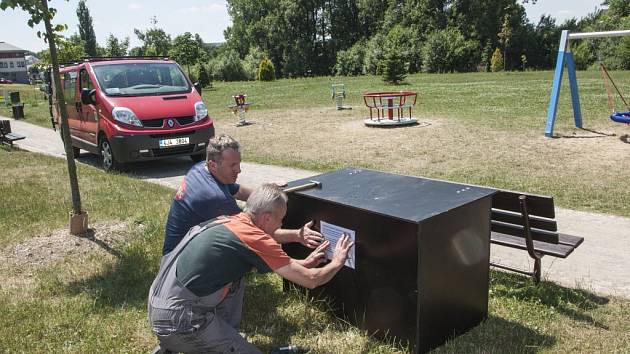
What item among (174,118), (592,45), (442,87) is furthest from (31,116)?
(592,45)

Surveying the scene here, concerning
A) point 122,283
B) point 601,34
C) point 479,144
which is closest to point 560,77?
point 601,34

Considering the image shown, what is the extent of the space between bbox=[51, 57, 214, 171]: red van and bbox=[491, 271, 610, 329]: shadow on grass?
22.5 feet

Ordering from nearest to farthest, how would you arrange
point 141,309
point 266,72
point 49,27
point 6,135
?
point 141,309
point 49,27
point 6,135
point 266,72

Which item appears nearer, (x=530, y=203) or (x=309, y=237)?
(x=309, y=237)

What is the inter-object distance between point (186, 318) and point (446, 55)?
45593 mm

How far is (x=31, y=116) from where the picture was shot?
23.2 meters

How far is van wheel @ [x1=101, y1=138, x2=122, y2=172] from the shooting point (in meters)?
10.0

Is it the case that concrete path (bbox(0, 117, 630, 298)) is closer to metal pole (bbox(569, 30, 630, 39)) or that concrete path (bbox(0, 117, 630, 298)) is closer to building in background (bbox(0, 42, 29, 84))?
metal pole (bbox(569, 30, 630, 39))

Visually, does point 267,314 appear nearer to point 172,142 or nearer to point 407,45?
point 172,142

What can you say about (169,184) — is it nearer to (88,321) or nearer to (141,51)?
(88,321)

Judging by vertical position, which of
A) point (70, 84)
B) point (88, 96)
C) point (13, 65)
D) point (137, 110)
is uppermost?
point (13, 65)

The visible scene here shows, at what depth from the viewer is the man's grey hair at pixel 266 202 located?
110 inches

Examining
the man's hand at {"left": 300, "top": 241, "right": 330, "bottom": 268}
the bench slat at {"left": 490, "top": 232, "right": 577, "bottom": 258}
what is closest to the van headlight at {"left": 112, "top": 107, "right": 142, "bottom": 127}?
the man's hand at {"left": 300, "top": 241, "right": 330, "bottom": 268}

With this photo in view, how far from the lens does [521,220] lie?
408 centimetres
